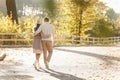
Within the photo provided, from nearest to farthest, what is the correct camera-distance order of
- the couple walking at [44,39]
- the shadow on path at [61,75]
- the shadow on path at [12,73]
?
the shadow on path at [12,73] < the shadow on path at [61,75] < the couple walking at [44,39]

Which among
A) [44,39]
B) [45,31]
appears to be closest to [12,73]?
[44,39]

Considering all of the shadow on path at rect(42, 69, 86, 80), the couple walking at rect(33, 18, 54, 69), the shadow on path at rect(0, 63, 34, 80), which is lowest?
the shadow on path at rect(42, 69, 86, 80)

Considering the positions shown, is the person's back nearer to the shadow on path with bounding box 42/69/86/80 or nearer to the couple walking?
the couple walking

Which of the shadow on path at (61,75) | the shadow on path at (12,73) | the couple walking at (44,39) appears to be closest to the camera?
the shadow on path at (12,73)

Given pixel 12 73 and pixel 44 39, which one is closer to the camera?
pixel 12 73

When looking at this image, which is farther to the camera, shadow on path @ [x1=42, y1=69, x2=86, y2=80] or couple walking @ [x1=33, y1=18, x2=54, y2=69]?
couple walking @ [x1=33, y1=18, x2=54, y2=69]

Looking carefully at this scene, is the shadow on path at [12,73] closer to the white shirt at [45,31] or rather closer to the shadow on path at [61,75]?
the shadow on path at [61,75]

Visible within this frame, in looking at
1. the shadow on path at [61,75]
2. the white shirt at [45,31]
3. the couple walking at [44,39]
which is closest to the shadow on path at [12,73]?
the shadow on path at [61,75]

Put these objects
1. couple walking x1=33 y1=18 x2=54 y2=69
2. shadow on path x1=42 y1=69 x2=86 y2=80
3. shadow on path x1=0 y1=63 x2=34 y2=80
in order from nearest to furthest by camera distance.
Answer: shadow on path x1=0 y1=63 x2=34 y2=80
shadow on path x1=42 y1=69 x2=86 y2=80
couple walking x1=33 y1=18 x2=54 y2=69

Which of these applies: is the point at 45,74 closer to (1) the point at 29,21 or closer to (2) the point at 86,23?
(1) the point at 29,21

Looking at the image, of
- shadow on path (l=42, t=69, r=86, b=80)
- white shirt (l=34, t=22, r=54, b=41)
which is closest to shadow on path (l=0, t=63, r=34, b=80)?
shadow on path (l=42, t=69, r=86, b=80)

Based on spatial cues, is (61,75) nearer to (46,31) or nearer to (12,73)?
(12,73)

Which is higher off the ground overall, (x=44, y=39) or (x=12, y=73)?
(x=44, y=39)

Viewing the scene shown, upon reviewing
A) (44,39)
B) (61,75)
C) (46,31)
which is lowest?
(61,75)
